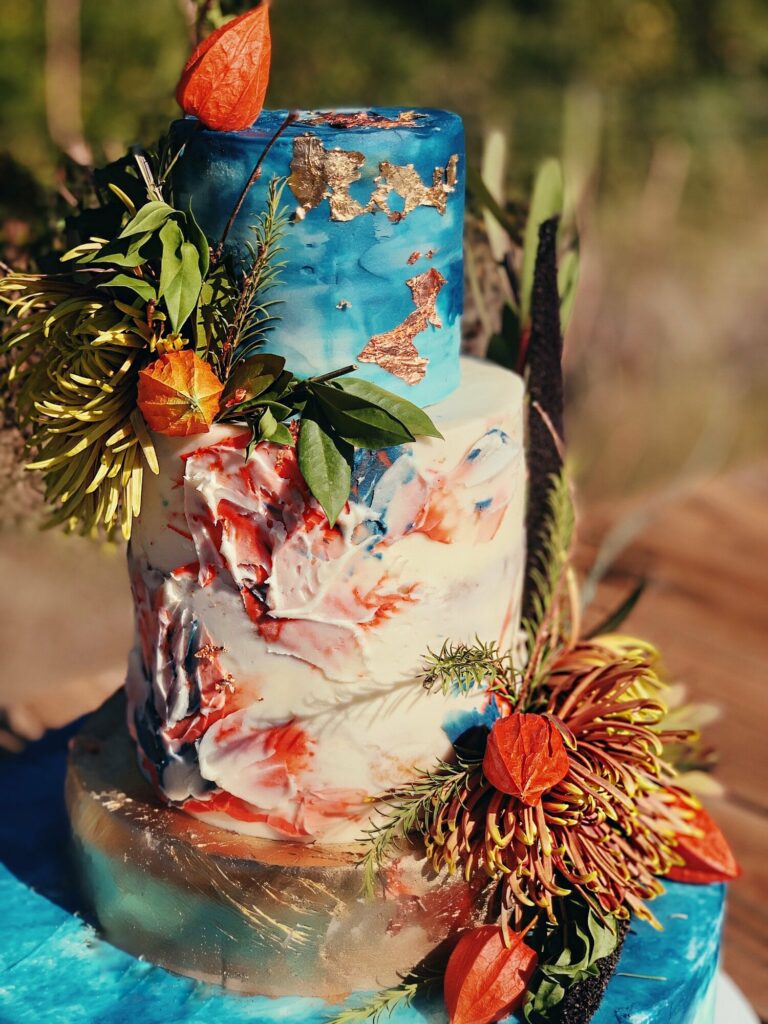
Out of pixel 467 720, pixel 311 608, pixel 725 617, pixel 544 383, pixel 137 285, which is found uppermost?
pixel 137 285

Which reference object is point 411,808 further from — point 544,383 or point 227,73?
point 227,73

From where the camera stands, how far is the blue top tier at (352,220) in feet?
2.68

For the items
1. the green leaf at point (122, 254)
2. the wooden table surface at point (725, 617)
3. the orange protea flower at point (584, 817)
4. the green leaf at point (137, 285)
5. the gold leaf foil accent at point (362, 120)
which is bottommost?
the wooden table surface at point (725, 617)

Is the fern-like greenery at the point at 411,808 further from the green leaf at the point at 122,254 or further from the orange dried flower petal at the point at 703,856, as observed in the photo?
the green leaf at the point at 122,254

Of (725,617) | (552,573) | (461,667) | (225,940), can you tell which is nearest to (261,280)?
(461,667)

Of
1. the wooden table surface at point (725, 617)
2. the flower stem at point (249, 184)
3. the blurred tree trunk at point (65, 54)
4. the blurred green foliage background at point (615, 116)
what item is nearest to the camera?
the flower stem at point (249, 184)

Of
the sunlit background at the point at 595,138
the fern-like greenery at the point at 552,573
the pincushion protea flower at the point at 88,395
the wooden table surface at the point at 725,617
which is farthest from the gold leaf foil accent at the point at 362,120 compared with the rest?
the wooden table surface at the point at 725,617

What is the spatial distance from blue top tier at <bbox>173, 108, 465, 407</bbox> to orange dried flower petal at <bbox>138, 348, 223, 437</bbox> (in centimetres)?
7

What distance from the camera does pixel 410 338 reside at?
0.89 meters

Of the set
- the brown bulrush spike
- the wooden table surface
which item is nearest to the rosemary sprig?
the brown bulrush spike

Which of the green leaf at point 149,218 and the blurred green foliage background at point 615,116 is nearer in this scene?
the green leaf at point 149,218

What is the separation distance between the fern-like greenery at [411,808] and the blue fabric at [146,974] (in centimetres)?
14

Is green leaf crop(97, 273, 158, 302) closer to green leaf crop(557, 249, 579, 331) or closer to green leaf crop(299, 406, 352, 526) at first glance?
green leaf crop(299, 406, 352, 526)

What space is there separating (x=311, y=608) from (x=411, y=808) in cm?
19
